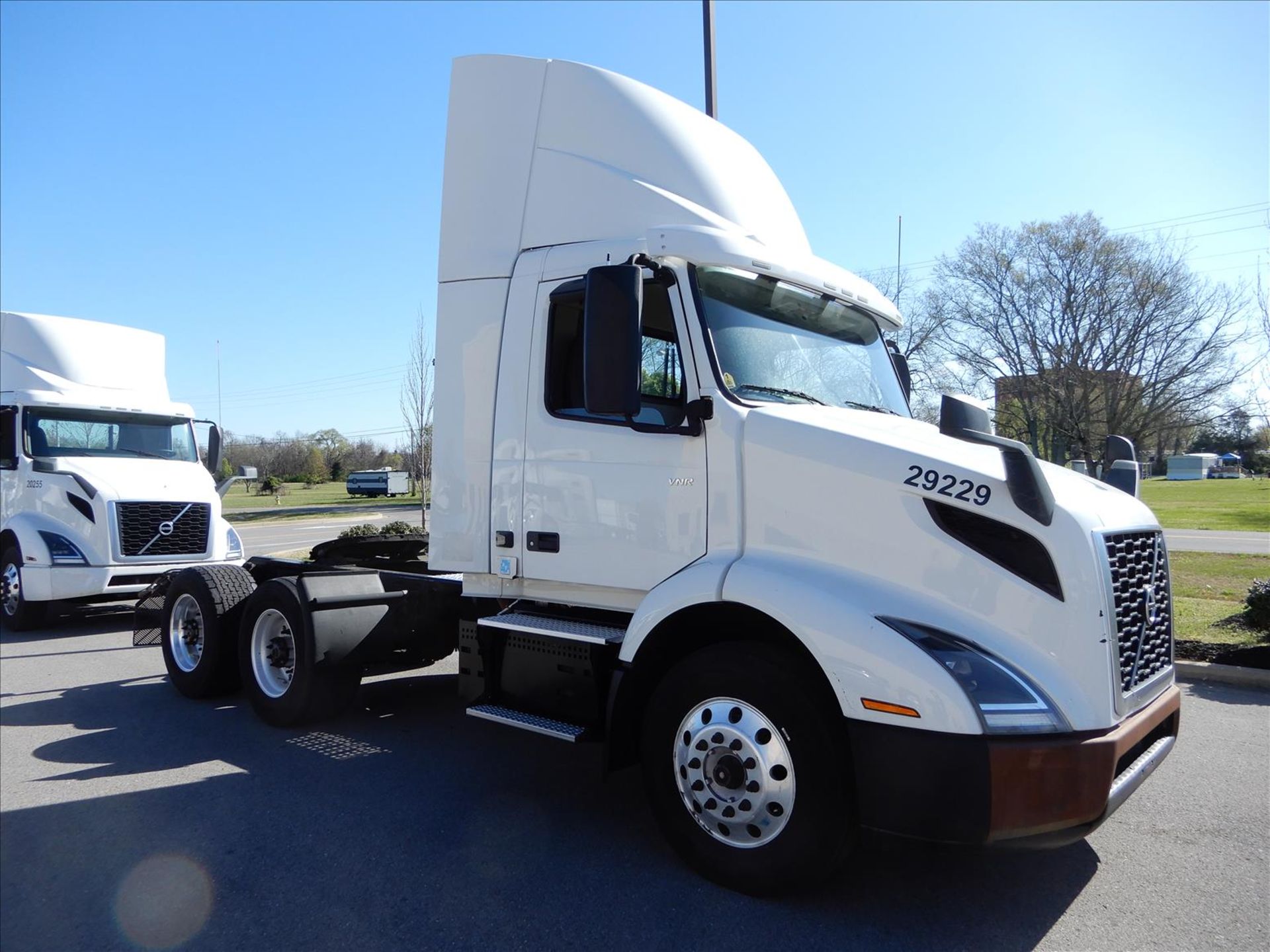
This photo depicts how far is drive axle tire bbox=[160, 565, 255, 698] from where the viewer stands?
644cm

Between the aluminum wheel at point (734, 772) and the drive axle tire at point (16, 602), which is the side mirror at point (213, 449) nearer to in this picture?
the drive axle tire at point (16, 602)

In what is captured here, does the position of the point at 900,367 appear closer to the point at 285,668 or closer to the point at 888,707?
the point at 888,707

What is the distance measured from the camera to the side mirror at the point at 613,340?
354 cm

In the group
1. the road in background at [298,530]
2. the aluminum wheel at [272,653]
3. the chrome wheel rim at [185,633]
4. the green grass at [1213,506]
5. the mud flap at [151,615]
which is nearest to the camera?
the aluminum wheel at [272,653]

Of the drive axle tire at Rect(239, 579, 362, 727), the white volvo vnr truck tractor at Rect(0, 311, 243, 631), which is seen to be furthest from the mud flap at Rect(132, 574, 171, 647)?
the white volvo vnr truck tractor at Rect(0, 311, 243, 631)

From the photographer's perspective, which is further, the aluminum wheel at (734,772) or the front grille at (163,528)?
the front grille at (163,528)

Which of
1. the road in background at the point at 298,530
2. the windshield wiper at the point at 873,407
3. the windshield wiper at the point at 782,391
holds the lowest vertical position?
the road in background at the point at 298,530

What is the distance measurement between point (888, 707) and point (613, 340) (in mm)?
1837

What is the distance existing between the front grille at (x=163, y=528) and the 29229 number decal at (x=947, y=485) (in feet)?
31.2

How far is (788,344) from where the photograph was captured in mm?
4012

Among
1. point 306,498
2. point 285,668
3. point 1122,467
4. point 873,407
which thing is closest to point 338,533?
point 285,668

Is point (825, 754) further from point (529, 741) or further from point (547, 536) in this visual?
point (529, 741)

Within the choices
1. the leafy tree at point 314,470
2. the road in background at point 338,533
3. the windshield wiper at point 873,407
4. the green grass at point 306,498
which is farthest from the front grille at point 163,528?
the leafy tree at point 314,470

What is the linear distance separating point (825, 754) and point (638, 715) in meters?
1.04
